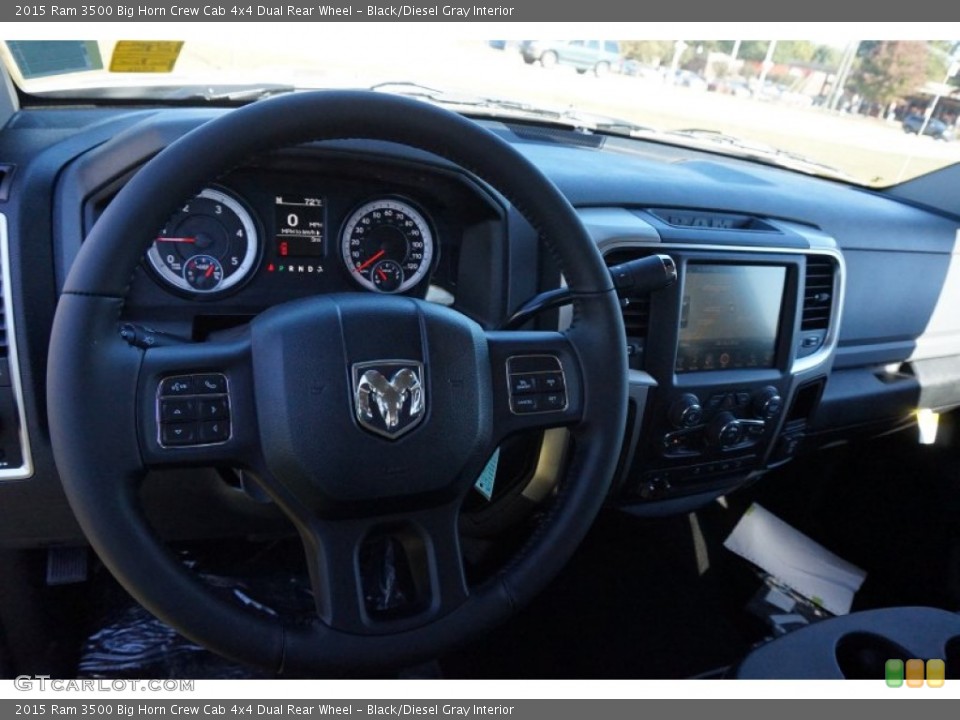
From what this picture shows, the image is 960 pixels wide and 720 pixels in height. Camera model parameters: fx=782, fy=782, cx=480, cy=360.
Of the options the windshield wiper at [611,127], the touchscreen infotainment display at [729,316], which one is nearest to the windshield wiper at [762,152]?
the windshield wiper at [611,127]

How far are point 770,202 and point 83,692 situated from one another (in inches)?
70.9

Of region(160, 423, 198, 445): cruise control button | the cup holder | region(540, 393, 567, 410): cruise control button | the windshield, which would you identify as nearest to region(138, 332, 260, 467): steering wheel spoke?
region(160, 423, 198, 445): cruise control button

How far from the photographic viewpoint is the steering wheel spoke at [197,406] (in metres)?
0.99

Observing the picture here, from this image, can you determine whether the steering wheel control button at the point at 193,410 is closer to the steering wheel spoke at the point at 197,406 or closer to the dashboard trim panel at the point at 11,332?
the steering wheel spoke at the point at 197,406

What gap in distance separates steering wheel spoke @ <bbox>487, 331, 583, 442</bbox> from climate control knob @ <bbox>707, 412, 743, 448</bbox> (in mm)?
703

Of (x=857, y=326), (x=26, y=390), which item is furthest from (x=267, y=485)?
(x=857, y=326)

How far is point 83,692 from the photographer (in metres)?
1.36

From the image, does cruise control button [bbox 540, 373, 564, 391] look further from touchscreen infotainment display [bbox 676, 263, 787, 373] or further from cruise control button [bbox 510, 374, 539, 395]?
touchscreen infotainment display [bbox 676, 263, 787, 373]

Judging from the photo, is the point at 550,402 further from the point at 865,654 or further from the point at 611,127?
the point at 611,127

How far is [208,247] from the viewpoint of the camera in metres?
1.33

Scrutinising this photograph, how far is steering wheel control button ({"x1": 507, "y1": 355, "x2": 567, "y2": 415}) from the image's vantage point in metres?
1.19

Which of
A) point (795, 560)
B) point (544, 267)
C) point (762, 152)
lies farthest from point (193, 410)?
point (795, 560)

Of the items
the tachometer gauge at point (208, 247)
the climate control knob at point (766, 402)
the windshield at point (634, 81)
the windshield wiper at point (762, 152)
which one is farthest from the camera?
the windshield wiper at point (762, 152)

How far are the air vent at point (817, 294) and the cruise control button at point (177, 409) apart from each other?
148cm
